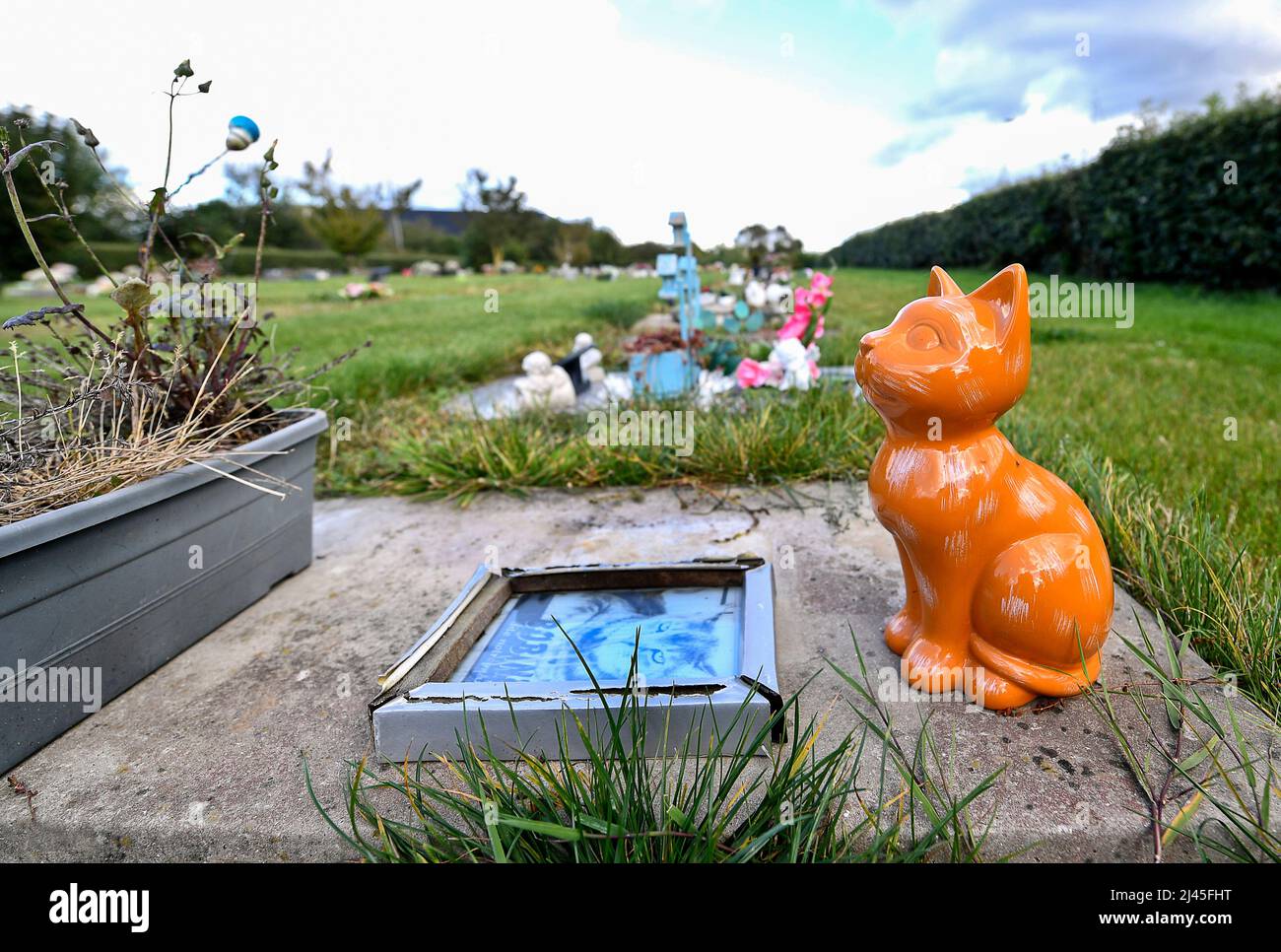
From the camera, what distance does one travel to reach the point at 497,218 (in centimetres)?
4250

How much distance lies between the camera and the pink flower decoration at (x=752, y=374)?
375 centimetres

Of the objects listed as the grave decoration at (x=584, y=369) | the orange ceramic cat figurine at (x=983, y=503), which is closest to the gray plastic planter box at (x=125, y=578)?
the orange ceramic cat figurine at (x=983, y=503)

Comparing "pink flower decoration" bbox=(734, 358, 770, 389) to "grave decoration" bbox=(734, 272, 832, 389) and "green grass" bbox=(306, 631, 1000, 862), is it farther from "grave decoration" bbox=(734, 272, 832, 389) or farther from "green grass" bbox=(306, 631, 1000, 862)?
"green grass" bbox=(306, 631, 1000, 862)

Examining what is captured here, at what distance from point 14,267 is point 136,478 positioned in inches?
838

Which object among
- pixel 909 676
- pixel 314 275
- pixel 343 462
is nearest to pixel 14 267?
pixel 314 275

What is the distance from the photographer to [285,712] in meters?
1.55

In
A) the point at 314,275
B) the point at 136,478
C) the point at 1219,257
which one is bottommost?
the point at 136,478

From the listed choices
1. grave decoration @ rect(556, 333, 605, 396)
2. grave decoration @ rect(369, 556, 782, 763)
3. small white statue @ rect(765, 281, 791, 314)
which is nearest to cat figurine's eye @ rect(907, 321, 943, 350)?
grave decoration @ rect(369, 556, 782, 763)

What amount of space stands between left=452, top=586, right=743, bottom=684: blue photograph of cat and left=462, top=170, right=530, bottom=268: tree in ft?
134

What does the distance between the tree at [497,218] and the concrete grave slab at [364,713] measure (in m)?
40.3

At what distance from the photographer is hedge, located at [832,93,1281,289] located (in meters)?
7.73

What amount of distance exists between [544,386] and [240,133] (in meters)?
2.48
